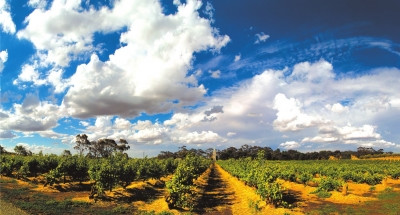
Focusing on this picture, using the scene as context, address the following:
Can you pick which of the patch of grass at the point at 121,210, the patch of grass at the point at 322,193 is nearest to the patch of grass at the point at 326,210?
the patch of grass at the point at 322,193

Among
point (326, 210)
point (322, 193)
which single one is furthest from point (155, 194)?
point (322, 193)

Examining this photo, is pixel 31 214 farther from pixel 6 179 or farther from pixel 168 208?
pixel 6 179

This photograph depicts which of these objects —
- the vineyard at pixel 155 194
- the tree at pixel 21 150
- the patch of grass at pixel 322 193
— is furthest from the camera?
the tree at pixel 21 150

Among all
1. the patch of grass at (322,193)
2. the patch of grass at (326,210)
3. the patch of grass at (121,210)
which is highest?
the patch of grass at (322,193)

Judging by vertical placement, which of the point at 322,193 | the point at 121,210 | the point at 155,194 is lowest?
the point at 121,210

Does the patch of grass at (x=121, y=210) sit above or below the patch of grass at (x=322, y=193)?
below

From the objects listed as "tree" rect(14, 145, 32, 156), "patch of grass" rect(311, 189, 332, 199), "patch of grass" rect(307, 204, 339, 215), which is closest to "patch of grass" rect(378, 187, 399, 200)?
"patch of grass" rect(311, 189, 332, 199)

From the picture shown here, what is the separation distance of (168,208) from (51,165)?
1952 cm

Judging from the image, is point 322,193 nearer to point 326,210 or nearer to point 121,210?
point 326,210

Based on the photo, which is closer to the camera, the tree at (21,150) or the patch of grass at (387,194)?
the patch of grass at (387,194)

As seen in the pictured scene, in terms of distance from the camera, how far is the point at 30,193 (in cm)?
2383

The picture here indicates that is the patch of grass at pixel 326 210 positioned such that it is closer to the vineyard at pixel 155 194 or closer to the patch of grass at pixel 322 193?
the vineyard at pixel 155 194

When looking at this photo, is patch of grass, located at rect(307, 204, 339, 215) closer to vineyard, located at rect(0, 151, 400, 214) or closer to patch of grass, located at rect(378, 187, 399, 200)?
→ vineyard, located at rect(0, 151, 400, 214)

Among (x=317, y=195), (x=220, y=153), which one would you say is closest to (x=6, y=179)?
(x=317, y=195)
